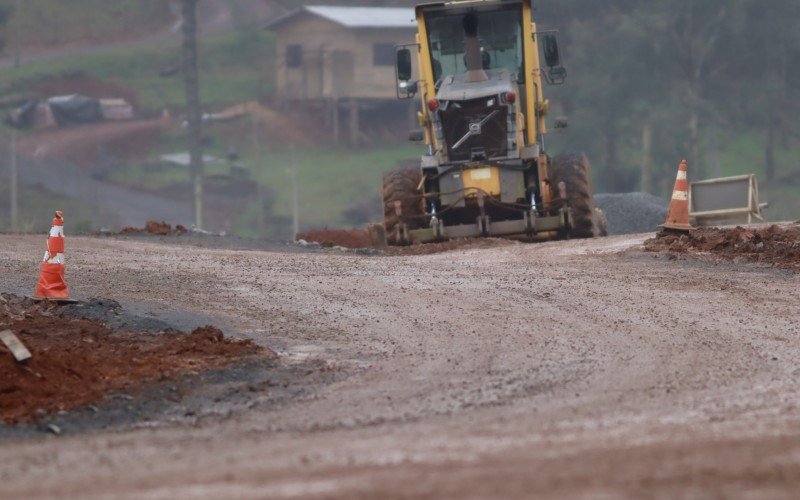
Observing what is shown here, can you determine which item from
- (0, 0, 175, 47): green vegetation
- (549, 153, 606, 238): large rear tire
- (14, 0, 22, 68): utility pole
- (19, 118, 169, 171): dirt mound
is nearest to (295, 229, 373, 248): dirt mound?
(549, 153, 606, 238): large rear tire

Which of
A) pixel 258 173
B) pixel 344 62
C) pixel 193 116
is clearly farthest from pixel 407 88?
→ pixel 344 62

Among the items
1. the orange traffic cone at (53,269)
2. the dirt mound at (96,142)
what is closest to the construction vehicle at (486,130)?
the orange traffic cone at (53,269)

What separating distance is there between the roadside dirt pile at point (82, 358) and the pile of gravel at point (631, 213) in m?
19.1

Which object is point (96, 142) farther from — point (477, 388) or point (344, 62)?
point (477, 388)

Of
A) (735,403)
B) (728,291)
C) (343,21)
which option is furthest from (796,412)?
(343,21)

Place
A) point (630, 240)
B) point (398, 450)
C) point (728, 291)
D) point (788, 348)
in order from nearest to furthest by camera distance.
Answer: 1. point (398, 450)
2. point (788, 348)
3. point (728, 291)
4. point (630, 240)

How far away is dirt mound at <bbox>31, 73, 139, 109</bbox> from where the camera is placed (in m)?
63.8

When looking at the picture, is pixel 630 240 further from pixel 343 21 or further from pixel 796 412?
pixel 343 21

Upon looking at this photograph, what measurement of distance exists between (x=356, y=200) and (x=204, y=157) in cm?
918

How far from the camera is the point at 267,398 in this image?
8.58 m

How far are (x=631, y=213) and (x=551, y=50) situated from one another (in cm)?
1050

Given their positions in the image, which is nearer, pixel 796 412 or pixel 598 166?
pixel 796 412

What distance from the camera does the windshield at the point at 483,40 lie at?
2109 cm

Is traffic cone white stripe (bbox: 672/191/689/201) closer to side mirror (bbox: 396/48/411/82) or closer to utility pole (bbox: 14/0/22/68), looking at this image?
side mirror (bbox: 396/48/411/82)
